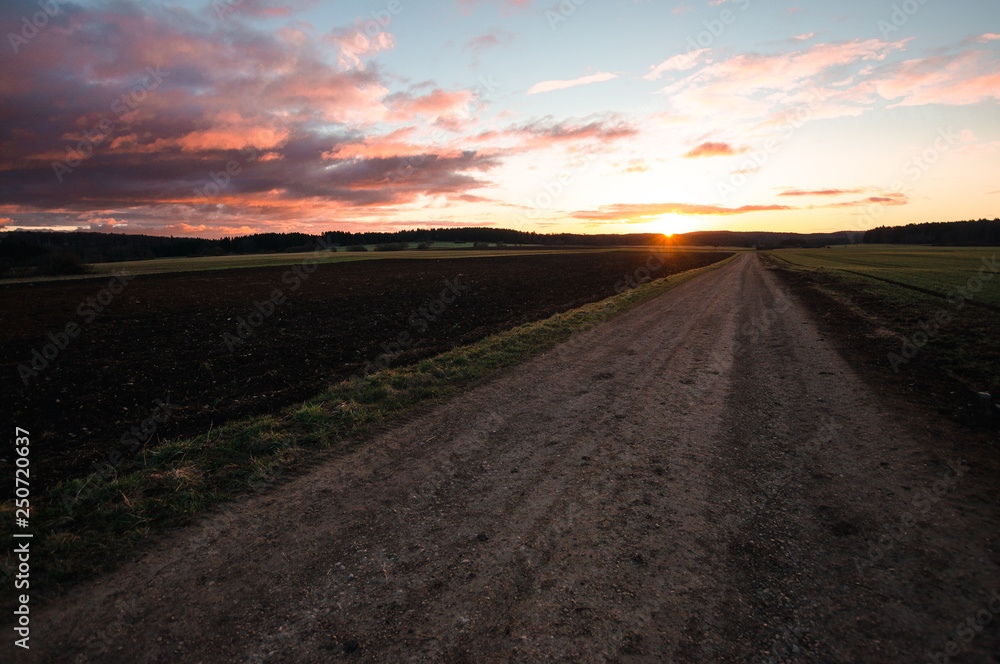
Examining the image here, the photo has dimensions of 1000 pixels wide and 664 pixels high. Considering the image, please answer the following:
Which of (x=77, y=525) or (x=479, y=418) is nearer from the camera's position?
(x=77, y=525)

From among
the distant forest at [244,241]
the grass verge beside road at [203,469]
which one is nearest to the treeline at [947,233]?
the distant forest at [244,241]

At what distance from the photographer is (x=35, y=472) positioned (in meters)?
6.40

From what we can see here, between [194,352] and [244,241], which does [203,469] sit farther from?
[244,241]

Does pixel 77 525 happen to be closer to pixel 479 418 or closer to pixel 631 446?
pixel 479 418

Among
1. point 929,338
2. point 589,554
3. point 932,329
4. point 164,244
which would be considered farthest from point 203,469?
point 164,244

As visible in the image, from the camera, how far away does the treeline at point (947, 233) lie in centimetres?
11412

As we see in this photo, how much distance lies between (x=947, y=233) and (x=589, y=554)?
7184 inches

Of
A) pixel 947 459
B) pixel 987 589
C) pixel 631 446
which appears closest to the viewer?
pixel 987 589

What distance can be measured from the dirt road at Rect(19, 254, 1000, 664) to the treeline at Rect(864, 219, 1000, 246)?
156755 mm

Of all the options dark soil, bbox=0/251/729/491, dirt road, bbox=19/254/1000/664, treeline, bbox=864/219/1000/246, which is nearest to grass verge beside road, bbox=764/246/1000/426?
dirt road, bbox=19/254/1000/664

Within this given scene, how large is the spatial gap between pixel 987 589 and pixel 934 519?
45.6 inches

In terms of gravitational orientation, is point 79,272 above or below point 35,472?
above

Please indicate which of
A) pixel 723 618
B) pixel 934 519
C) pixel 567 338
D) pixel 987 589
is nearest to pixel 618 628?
pixel 723 618

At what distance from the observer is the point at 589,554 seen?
4.23m
